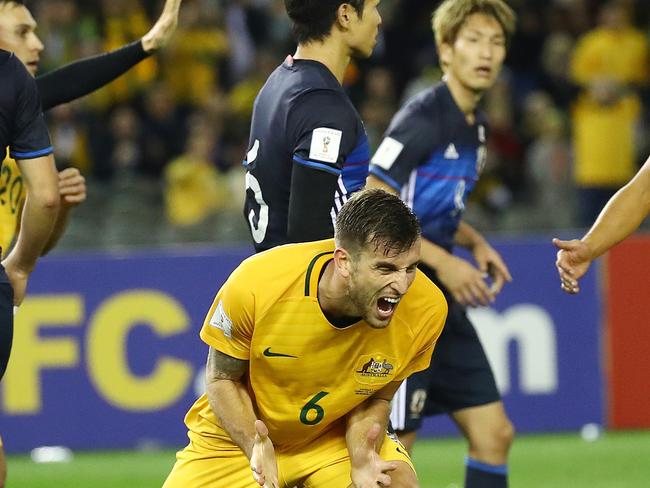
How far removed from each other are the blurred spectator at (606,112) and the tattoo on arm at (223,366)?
7289 millimetres

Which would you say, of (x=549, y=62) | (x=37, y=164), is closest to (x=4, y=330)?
(x=37, y=164)

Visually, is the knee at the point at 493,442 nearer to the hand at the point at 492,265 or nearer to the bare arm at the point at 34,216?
the hand at the point at 492,265

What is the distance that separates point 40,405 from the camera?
927 centimetres

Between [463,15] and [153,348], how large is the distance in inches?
155

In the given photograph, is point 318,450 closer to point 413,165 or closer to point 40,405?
point 413,165

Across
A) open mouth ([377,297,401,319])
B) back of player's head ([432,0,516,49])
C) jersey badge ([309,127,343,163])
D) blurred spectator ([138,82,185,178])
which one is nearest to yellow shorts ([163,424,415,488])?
open mouth ([377,297,401,319])

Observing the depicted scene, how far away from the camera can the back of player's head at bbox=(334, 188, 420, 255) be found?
167 inches

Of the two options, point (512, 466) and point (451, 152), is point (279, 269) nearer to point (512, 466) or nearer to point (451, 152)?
point (451, 152)

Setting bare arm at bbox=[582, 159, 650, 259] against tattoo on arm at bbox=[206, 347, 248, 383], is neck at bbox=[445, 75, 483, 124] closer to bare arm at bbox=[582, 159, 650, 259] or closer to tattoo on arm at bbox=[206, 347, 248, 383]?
bare arm at bbox=[582, 159, 650, 259]

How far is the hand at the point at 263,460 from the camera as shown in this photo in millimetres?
4305

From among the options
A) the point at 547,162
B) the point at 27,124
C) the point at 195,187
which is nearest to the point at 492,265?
the point at 27,124

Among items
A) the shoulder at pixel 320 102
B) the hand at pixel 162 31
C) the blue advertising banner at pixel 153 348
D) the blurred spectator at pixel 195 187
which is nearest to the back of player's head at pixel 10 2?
the hand at pixel 162 31

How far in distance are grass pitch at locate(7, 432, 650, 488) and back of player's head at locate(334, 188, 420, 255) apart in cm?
362

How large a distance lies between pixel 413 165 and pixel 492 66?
0.65 metres
